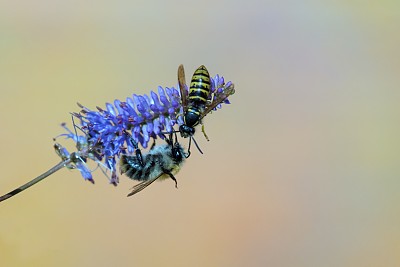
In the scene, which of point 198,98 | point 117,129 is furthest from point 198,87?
point 117,129

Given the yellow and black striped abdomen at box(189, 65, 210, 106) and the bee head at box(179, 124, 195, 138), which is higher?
the yellow and black striped abdomen at box(189, 65, 210, 106)

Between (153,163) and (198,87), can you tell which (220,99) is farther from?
(153,163)

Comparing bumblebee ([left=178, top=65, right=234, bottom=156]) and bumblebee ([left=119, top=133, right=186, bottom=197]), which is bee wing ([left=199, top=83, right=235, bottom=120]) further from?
bumblebee ([left=119, top=133, right=186, bottom=197])

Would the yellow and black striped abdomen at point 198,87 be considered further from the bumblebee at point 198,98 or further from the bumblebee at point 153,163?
the bumblebee at point 153,163

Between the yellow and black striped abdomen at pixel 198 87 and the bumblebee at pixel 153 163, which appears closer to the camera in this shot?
the yellow and black striped abdomen at pixel 198 87

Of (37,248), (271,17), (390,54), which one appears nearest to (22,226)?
(37,248)

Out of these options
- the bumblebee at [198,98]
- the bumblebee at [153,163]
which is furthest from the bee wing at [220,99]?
the bumblebee at [153,163]

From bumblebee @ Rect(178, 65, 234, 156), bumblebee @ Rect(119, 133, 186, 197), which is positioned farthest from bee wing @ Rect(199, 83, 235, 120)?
bumblebee @ Rect(119, 133, 186, 197)

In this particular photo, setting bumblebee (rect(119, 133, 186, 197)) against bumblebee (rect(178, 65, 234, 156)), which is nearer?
bumblebee (rect(178, 65, 234, 156))
